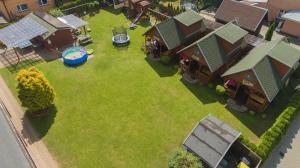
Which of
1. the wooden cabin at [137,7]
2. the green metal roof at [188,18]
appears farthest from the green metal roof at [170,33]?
the wooden cabin at [137,7]

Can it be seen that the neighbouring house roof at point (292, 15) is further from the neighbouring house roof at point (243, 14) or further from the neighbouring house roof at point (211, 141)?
the neighbouring house roof at point (211, 141)

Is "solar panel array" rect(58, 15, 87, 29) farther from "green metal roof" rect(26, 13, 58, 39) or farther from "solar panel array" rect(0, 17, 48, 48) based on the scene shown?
"solar panel array" rect(0, 17, 48, 48)

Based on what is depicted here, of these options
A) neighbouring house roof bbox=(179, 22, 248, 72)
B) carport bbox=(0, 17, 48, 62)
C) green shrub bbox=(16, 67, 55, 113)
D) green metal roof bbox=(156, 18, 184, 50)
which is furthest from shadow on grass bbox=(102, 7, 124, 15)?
green shrub bbox=(16, 67, 55, 113)

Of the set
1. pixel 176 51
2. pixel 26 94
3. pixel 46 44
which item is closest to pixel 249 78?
pixel 176 51

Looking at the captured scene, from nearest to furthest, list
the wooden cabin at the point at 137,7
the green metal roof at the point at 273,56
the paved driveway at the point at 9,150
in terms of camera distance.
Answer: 1. the paved driveway at the point at 9,150
2. the green metal roof at the point at 273,56
3. the wooden cabin at the point at 137,7

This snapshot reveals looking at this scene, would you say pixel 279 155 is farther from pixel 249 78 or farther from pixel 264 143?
pixel 249 78

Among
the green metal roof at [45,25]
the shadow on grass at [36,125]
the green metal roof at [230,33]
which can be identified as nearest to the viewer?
the shadow on grass at [36,125]

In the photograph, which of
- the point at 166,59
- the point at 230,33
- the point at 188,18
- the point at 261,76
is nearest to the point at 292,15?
the point at 230,33
